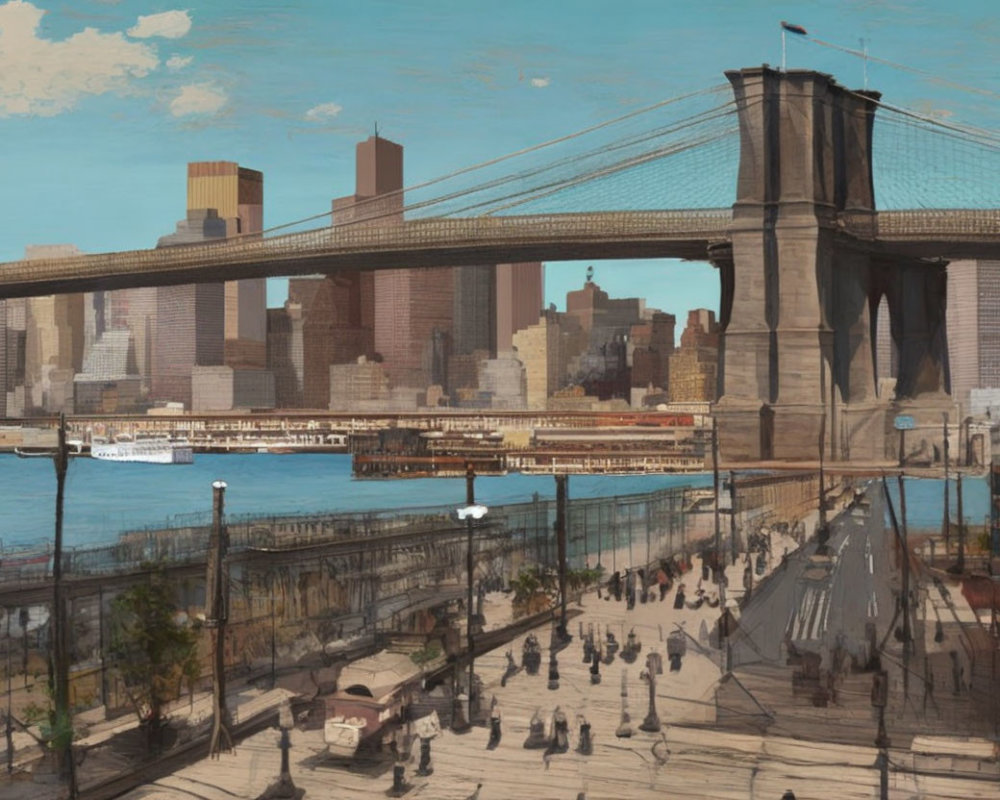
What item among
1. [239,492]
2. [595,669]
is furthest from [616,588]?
[239,492]

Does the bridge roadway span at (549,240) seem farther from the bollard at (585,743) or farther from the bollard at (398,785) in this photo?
the bollard at (398,785)

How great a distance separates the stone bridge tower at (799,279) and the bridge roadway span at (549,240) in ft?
2.91

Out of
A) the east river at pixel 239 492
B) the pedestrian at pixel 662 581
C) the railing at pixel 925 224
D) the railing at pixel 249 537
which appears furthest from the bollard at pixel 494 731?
the railing at pixel 925 224

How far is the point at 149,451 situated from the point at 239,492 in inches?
473

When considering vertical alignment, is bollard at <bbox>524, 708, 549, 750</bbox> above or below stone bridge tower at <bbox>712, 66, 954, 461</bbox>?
below

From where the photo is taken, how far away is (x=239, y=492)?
71.6m

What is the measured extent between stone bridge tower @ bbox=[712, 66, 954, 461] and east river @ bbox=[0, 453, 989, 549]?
4991mm

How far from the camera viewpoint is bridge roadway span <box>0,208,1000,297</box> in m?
40.8

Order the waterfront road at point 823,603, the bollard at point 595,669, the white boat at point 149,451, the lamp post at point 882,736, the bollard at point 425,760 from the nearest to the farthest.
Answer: the lamp post at point 882,736, the bollard at point 425,760, the bollard at point 595,669, the waterfront road at point 823,603, the white boat at point 149,451

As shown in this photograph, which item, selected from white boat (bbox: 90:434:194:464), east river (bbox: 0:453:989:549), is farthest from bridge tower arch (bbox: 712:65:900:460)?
white boat (bbox: 90:434:194:464)

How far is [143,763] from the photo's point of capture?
14727mm

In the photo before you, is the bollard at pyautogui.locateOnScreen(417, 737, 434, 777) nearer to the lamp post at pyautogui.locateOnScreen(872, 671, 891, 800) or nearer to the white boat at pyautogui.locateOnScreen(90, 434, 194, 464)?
the lamp post at pyautogui.locateOnScreen(872, 671, 891, 800)

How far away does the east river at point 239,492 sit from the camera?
51.2 meters

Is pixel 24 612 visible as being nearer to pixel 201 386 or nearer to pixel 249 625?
pixel 249 625
